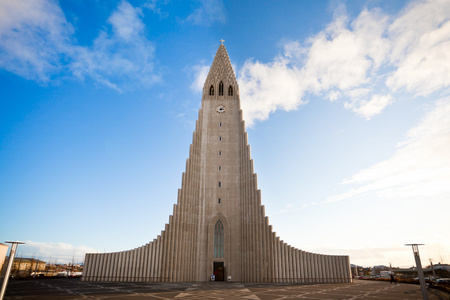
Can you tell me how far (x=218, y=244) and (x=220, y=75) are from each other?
31540 mm

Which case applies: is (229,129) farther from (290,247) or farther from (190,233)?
(290,247)

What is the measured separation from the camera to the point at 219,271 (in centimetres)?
3762

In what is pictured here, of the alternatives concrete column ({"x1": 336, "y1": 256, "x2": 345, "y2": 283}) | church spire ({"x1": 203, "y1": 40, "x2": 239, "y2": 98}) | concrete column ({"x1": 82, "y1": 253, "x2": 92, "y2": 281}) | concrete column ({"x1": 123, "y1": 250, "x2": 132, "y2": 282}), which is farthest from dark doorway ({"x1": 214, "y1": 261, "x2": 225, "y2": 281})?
church spire ({"x1": 203, "y1": 40, "x2": 239, "y2": 98})

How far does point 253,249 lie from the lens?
1462 inches

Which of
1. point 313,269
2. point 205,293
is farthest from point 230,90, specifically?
point 205,293

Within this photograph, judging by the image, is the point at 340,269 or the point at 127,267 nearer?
the point at 127,267

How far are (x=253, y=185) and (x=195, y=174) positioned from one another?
9.54m

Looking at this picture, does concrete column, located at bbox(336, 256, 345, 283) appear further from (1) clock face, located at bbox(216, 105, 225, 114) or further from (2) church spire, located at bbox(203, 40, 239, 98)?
(2) church spire, located at bbox(203, 40, 239, 98)

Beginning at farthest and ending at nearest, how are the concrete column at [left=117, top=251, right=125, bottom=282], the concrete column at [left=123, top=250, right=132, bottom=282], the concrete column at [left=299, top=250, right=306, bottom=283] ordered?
the concrete column at [left=299, top=250, right=306, bottom=283], the concrete column at [left=117, top=251, right=125, bottom=282], the concrete column at [left=123, top=250, right=132, bottom=282]

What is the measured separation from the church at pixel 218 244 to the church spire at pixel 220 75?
34.0ft

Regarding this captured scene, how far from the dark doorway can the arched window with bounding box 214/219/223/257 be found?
123cm

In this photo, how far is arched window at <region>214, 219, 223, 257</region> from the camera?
1523 inches

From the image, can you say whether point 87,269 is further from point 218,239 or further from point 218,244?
point 218,239

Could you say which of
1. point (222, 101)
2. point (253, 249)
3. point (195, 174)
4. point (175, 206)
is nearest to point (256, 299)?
point (253, 249)
